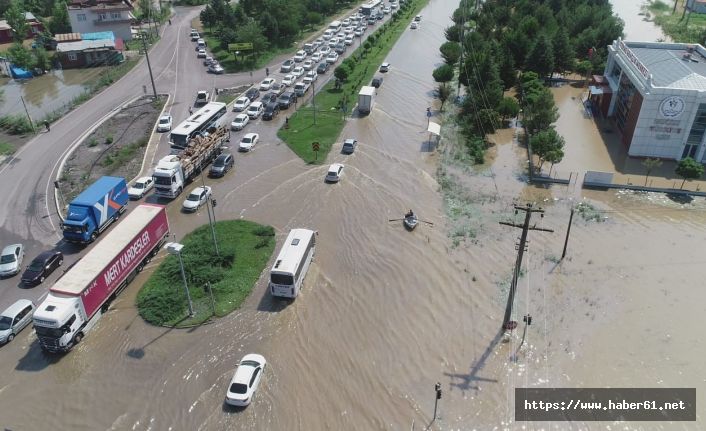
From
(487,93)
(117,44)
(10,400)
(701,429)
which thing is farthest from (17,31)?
(701,429)

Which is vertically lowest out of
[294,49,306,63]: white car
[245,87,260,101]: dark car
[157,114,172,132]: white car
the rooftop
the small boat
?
[294,49,306,63]: white car

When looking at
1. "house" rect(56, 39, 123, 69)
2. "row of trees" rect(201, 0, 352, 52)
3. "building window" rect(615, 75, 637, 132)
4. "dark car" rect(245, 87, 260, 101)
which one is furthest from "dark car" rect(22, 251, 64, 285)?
"house" rect(56, 39, 123, 69)

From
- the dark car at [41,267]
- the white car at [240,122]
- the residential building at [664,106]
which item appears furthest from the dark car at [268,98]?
the residential building at [664,106]

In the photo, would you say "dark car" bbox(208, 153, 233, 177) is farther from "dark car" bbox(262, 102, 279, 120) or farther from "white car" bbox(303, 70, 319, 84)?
"white car" bbox(303, 70, 319, 84)

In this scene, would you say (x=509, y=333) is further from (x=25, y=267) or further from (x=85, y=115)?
(x=85, y=115)

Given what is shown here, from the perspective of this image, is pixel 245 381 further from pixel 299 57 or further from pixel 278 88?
pixel 299 57

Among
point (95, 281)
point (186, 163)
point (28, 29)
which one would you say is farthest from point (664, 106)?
point (28, 29)
